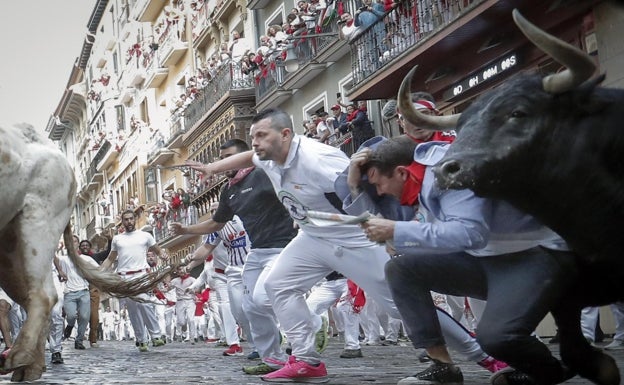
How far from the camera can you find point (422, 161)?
19.6 ft

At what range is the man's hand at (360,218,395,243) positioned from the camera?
222 inches

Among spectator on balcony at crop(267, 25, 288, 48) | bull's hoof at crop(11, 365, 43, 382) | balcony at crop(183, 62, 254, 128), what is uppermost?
balcony at crop(183, 62, 254, 128)

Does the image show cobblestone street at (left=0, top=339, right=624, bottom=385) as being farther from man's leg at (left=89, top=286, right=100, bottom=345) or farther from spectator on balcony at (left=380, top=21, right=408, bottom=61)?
spectator on balcony at (left=380, top=21, right=408, bottom=61)

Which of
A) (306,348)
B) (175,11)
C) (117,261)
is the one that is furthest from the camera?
(175,11)

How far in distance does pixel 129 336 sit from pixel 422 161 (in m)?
36.7

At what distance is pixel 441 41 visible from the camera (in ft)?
60.6

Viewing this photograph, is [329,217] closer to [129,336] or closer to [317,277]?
[317,277]

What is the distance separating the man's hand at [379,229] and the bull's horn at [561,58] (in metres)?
1.17

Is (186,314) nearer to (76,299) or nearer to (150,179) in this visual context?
(76,299)

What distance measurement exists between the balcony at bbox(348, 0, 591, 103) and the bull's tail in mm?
7748

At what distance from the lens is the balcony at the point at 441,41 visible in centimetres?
1609

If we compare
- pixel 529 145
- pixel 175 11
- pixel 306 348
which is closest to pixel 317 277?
pixel 306 348

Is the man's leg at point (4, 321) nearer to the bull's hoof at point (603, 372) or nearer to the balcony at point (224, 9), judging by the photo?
the bull's hoof at point (603, 372)

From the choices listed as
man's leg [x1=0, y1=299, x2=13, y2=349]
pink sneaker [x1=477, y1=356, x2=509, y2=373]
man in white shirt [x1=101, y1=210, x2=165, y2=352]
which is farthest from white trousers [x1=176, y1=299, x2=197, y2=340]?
pink sneaker [x1=477, y1=356, x2=509, y2=373]
